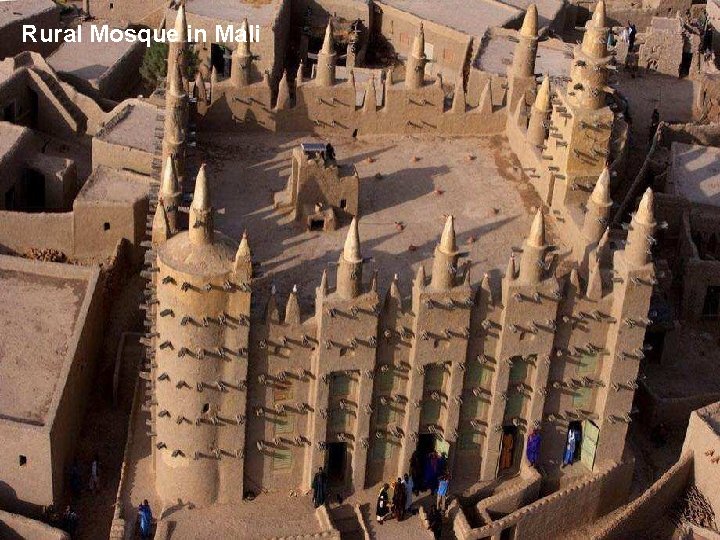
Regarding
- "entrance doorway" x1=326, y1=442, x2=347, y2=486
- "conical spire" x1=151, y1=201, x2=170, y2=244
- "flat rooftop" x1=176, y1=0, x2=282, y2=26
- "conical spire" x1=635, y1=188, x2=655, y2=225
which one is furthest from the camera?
"flat rooftop" x1=176, y1=0, x2=282, y2=26

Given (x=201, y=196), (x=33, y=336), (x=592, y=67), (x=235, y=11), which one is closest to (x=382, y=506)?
(x=201, y=196)

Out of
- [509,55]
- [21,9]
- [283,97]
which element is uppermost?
[283,97]

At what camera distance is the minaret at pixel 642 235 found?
46656 mm

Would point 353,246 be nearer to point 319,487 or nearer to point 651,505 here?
point 319,487

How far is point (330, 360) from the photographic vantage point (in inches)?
1797

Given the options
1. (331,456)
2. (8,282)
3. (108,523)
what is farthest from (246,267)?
(8,282)

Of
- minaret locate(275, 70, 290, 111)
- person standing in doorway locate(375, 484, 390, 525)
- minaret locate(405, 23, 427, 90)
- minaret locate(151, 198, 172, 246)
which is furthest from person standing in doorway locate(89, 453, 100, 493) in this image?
minaret locate(405, 23, 427, 90)

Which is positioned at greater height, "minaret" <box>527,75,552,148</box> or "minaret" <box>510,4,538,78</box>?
"minaret" <box>510,4,538,78</box>

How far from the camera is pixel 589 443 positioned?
1987 inches

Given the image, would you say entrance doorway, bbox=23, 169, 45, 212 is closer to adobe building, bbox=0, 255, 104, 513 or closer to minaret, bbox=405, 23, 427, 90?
adobe building, bbox=0, 255, 104, 513

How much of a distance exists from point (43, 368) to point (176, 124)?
9.54 metres

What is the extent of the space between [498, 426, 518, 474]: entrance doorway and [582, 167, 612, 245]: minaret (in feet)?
22.0

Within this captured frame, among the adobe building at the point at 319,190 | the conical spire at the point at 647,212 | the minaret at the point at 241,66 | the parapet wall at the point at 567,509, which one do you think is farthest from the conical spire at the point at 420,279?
the minaret at the point at 241,66

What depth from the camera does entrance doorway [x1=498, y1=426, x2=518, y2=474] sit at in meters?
49.5
